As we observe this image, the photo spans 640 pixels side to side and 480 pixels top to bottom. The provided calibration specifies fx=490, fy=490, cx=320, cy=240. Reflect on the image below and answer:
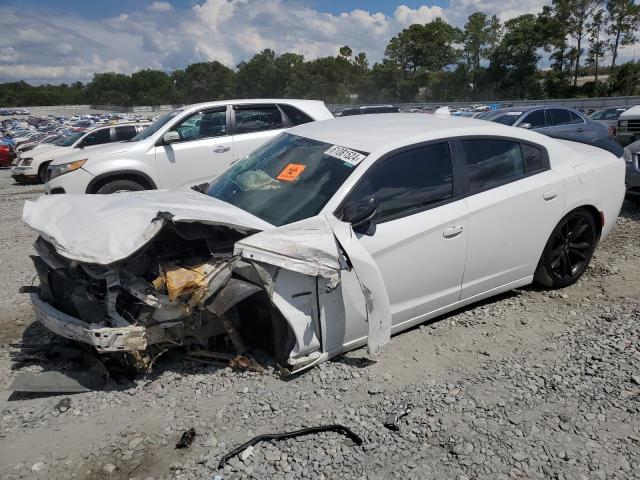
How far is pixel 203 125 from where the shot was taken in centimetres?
767

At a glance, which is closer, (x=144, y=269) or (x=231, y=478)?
(x=231, y=478)

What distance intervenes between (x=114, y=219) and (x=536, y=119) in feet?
36.6

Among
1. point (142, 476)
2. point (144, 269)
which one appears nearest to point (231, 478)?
point (142, 476)

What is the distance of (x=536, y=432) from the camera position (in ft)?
8.93

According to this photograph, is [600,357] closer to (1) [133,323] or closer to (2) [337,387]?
(2) [337,387]

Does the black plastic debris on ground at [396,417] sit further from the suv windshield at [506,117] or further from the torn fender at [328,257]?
the suv windshield at [506,117]

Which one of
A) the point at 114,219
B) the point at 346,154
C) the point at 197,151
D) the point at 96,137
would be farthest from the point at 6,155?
the point at 346,154

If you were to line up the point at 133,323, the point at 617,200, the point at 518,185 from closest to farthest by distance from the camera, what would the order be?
the point at 133,323, the point at 518,185, the point at 617,200

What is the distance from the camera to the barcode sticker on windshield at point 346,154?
343cm

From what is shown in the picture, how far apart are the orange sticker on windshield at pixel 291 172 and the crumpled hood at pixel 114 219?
431mm

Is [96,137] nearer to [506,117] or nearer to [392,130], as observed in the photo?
[506,117]

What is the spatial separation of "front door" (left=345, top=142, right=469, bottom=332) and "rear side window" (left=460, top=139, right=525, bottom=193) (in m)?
0.22

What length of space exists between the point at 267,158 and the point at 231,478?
2.50 m

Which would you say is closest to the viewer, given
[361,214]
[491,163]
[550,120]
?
[361,214]
